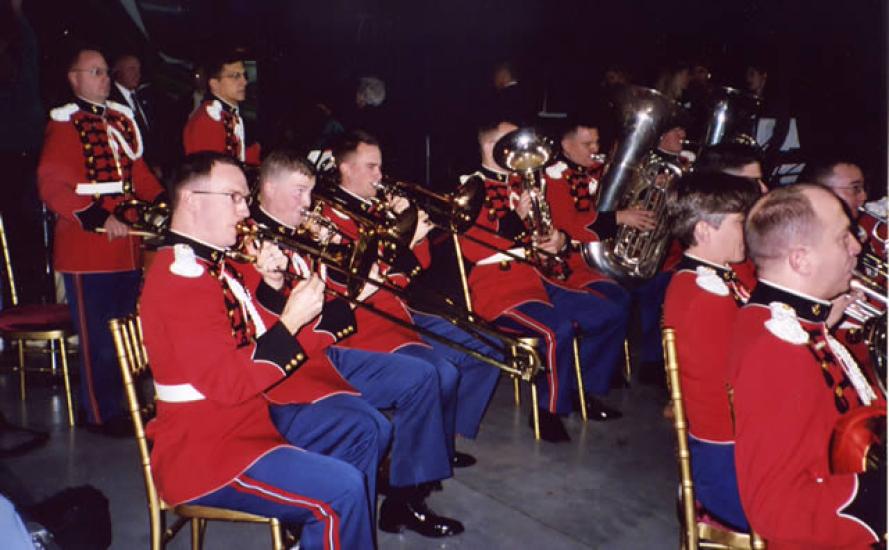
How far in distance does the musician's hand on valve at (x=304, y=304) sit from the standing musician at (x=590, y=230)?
2167mm

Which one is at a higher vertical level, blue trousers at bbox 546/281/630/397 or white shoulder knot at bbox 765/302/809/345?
white shoulder knot at bbox 765/302/809/345

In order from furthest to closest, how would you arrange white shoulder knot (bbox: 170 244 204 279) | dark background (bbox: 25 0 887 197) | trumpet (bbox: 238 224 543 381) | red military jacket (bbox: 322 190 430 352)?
dark background (bbox: 25 0 887 197)
red military jacket (bbox: 322 190 430 352)
trumpet (bbox: 238 224 543 381)
white shoulder knot (bbox: 170 244 204 279)

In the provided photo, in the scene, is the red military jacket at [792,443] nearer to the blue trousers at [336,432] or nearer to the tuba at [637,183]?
the blue trousers at [336,432]

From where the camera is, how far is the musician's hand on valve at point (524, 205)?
171 inches

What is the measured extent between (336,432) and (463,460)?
1.25 meters

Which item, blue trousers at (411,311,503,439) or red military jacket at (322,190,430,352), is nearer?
red military jacket at (322,190,430,352)

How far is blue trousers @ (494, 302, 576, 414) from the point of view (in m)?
4.05

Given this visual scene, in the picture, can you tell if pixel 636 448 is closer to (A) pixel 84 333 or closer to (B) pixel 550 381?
(B) pixel 550 381

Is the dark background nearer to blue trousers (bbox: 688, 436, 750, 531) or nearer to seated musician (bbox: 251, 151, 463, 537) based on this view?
seated musician (bbox: 251, 151, 463, 537)

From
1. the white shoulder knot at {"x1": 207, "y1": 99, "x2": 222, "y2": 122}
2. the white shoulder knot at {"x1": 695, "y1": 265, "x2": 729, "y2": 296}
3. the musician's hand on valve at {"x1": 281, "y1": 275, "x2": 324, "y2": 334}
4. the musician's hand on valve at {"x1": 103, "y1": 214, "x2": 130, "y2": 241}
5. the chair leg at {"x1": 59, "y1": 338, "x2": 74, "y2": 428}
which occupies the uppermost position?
the white shoulder knot at {"x1": 207, "y1": 99, "x2": 222, "y2": 122}

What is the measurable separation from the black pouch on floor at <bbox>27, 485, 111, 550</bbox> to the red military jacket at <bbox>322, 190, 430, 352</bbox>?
44.3 inches

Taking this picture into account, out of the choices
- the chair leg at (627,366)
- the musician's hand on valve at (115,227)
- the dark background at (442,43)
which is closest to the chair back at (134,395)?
the musician's hand on valve at (115,227)

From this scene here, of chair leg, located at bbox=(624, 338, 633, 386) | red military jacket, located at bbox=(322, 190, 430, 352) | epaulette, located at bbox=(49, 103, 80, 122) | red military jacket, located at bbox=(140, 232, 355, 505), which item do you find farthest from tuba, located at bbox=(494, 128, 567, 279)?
red military jacket, located at bbox=(140, 232, 355, 505)

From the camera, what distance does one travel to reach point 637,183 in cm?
460
